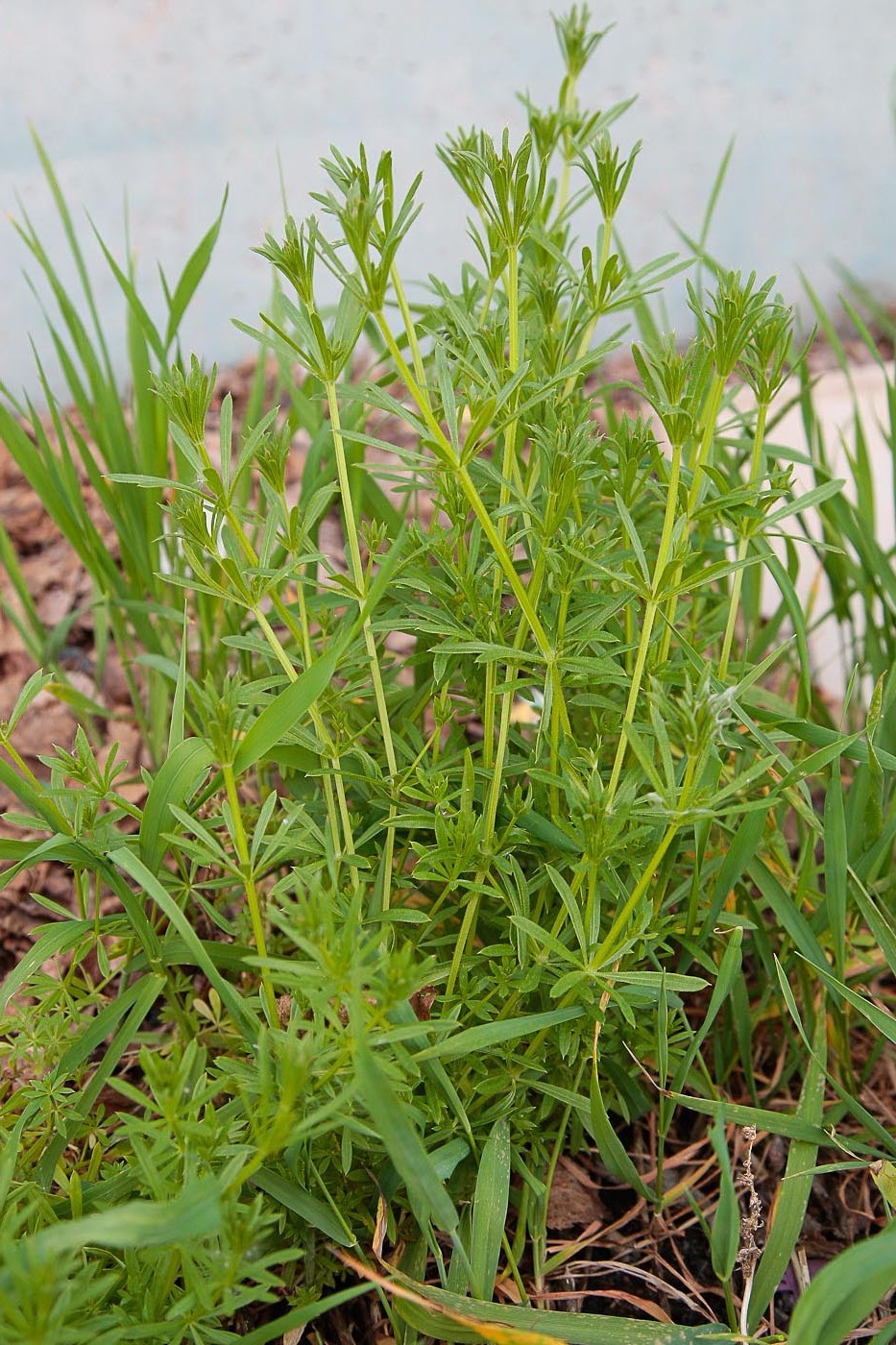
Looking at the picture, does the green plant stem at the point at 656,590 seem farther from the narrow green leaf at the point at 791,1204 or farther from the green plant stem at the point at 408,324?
the narrow green leaf at the point at 791,1204

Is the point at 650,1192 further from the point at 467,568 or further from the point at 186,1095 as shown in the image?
the point at 467,568

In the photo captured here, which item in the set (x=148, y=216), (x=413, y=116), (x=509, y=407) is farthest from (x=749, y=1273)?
Answer: (x=413, y=116)

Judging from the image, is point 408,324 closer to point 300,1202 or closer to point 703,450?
point 703,450

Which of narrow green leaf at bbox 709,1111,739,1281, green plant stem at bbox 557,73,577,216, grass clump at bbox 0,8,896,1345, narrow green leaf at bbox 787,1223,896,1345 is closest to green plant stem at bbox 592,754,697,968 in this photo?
grass clump at bbox 0,8,896,1345

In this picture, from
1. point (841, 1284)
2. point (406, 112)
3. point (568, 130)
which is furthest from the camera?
point (406, 112)

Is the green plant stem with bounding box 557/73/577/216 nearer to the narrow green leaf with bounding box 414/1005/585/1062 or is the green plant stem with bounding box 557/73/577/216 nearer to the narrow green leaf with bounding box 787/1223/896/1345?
the narrow green leaf with bounding box 414/1005/585/1062

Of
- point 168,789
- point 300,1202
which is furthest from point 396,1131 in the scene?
point 168,789
